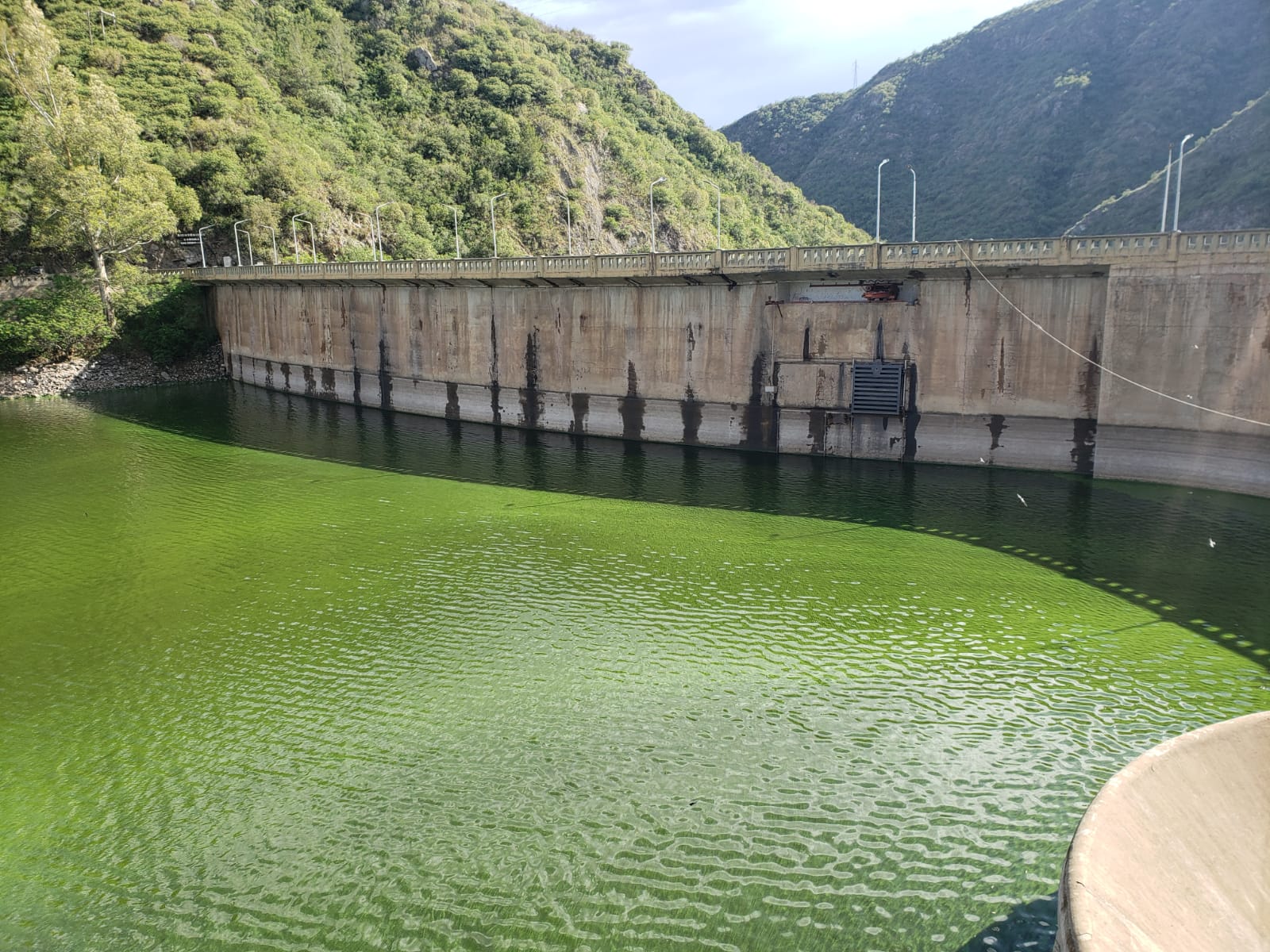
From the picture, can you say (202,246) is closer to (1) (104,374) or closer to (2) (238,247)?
(2) (238,247)

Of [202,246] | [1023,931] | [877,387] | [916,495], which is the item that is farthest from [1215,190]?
[202,246]

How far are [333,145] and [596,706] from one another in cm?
8922

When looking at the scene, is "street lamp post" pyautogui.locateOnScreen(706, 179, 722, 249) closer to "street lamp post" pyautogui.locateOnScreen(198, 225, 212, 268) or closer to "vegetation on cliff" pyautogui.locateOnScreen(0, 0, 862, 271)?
"vegetation on cliff" pyautogui.locateOnScreen(0, 0, 862, 271)

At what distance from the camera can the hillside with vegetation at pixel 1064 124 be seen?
77.5m

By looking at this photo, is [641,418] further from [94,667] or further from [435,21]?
[435,21]

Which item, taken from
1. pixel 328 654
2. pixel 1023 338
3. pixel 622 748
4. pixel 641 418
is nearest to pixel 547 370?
pixel 641 418

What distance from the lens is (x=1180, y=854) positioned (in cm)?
794

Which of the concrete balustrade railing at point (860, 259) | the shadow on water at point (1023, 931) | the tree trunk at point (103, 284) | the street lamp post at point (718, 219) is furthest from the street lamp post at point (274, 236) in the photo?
the shadow on water at point (1023, 931)

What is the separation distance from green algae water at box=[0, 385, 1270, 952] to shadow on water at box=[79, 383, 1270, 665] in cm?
19

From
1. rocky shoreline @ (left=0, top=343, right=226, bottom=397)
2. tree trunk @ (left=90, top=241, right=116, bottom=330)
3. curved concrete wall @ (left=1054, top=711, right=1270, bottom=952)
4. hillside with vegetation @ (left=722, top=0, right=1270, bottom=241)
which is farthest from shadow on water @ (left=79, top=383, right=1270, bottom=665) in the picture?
hillside with vegetation @ (left=722, top=0, right=1270, bottom=241)

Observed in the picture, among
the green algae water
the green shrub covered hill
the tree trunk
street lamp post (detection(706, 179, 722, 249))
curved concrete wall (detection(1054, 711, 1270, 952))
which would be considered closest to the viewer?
curved concrete wall (detection(1054, 711, 1270, 952))

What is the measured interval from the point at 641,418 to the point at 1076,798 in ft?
92.7

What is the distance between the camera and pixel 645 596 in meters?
19.9

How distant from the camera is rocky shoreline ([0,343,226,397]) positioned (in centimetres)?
5462
